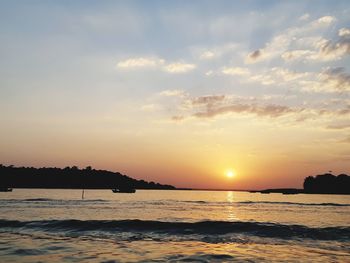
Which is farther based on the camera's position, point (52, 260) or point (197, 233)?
point (197, 233)

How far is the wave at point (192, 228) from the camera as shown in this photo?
32156 millimetres

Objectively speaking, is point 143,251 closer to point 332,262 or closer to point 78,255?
point 78,255

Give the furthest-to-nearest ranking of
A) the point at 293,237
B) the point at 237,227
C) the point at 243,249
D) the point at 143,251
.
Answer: the point at 237,227, the point at 293,237, the point at 243,249, the point at 143,251

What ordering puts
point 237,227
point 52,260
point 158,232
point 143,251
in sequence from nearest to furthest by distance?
point 52,260 < point 143,251 < point 158,232 < point 237,227

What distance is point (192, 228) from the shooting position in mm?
36000

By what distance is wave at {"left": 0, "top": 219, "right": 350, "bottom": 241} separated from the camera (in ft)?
105

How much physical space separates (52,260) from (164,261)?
17.6ft

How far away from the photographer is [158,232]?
3256 cm

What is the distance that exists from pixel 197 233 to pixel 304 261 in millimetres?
15007

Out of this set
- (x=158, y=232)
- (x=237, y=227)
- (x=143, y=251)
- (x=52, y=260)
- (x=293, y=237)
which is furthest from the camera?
(x=237, y=227)

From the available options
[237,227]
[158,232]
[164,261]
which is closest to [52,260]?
[164,261]

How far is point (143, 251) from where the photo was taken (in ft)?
68.6

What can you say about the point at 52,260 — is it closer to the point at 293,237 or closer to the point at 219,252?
the point at 219,252

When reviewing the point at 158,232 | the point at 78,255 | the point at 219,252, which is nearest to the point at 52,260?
the point at 78,255
